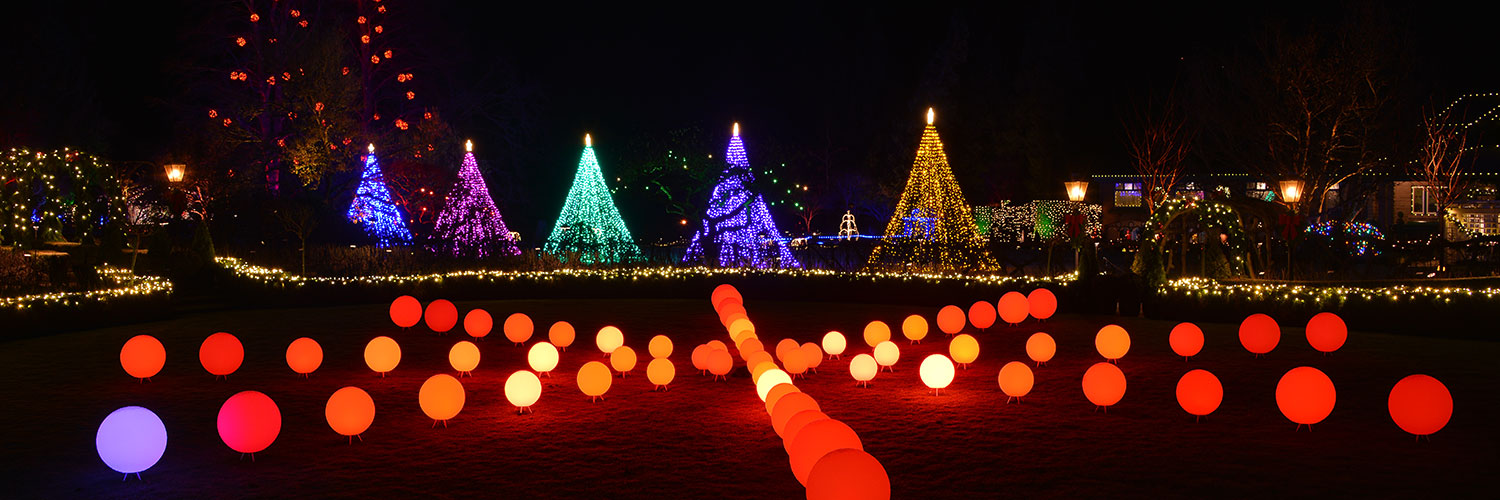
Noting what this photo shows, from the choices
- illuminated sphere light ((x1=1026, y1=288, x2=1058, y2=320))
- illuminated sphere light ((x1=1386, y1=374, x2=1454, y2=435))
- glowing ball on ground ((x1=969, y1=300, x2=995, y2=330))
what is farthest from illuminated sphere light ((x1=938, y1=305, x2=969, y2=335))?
illuminated sphere light ((x1=1386, y1=374, x2=1454, y2=435))

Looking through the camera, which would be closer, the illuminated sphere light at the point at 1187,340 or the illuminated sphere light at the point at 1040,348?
the illuminated sphere light at the point at 1040,348

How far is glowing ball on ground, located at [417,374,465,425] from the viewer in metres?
8.13

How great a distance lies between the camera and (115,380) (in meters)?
10.5

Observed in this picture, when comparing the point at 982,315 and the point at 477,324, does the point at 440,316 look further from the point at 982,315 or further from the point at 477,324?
the point at 982,315

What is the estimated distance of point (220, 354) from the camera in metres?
10.3

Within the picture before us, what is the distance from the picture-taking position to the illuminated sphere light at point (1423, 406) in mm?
7422

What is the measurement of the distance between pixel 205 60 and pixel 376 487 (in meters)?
26.6

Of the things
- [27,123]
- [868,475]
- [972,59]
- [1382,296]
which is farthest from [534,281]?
[972,59]

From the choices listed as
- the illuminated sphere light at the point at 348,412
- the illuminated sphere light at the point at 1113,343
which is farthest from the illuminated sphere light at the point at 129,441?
the illuminated sphere light at the point at 1113,343

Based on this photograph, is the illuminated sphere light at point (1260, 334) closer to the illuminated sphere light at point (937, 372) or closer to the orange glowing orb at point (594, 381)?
the illuminated sphere light at point (937, 372)

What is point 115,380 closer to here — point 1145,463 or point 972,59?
point 1145,463

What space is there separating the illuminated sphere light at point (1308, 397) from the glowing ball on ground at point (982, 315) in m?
6.11

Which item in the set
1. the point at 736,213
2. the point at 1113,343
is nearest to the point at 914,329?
the point at 1113,343

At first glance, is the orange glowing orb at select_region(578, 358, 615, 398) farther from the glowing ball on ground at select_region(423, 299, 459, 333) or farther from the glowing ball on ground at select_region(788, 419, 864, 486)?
the glowing ball on ground at select_region(423, 299, 459, 333)
